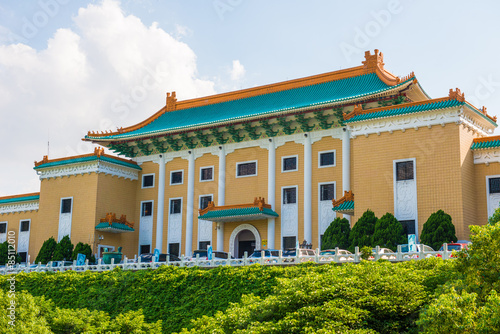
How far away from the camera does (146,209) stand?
3541cm

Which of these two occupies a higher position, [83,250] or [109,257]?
[83,250]

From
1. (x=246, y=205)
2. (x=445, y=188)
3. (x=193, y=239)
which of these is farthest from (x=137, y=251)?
Answer: (x=445, y=188)

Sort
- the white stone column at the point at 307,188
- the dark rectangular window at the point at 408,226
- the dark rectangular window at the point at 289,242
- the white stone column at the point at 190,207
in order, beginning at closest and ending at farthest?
the dark rectangular window at the point at 408,226 < the white stone column at the point at 307,188 < the dark rectangular window at the point at 289,242 < the white stone column at the point at 190,207

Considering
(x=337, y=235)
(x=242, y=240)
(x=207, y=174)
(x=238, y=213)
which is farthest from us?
(x=207, y=174)

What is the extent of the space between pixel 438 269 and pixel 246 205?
50.8 ft

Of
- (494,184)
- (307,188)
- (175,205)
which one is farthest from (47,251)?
(494,184)

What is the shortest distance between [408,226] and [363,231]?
185cm

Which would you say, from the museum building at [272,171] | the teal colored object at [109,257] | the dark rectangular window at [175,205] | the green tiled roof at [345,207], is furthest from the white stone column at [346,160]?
the teal colored object at [109,257]

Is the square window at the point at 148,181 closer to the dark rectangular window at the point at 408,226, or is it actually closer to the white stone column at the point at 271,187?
the white stone column at the point at 271,187

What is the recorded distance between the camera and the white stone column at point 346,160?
28.5m

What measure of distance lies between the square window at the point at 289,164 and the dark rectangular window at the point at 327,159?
1.45 m

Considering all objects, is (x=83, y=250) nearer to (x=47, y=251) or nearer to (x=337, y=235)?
(x=47, y=251)

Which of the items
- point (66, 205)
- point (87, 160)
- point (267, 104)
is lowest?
point (66, 205)

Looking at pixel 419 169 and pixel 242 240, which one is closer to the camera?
pixel 419 169
